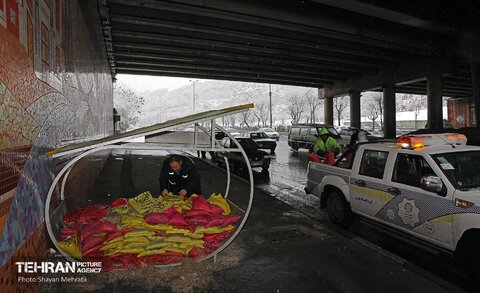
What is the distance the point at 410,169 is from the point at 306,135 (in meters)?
20.4

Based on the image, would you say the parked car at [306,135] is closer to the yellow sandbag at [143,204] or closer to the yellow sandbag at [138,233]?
the yellow sandbag at [143,204]

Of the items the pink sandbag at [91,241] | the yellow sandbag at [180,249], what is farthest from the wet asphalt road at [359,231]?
the pink sandbag at [91,241]

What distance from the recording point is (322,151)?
33.9 feet

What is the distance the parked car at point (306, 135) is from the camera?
81.2 feet

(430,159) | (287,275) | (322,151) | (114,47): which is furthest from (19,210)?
(114,47)

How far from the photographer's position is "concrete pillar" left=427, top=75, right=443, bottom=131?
27.5 meters

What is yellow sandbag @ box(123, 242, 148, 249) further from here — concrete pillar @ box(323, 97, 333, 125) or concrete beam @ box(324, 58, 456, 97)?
concrete pillar @ box(323, 97, 333, 125)

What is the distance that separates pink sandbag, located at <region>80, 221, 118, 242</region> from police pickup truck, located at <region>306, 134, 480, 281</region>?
14.0 feet

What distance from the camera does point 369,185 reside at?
5.92 metres

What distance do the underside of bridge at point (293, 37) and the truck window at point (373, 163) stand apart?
412 inches

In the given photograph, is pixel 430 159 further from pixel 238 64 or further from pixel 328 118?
pixel 328 118

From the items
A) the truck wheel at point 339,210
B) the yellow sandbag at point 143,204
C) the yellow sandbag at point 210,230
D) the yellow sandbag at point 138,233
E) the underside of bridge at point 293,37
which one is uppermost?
the underside of bridge at point 293,37

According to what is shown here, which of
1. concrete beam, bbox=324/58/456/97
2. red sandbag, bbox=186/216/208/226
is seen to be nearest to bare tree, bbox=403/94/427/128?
concrete beam, bbox=324/58/456/97

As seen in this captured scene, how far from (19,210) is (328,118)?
41.6 meters
